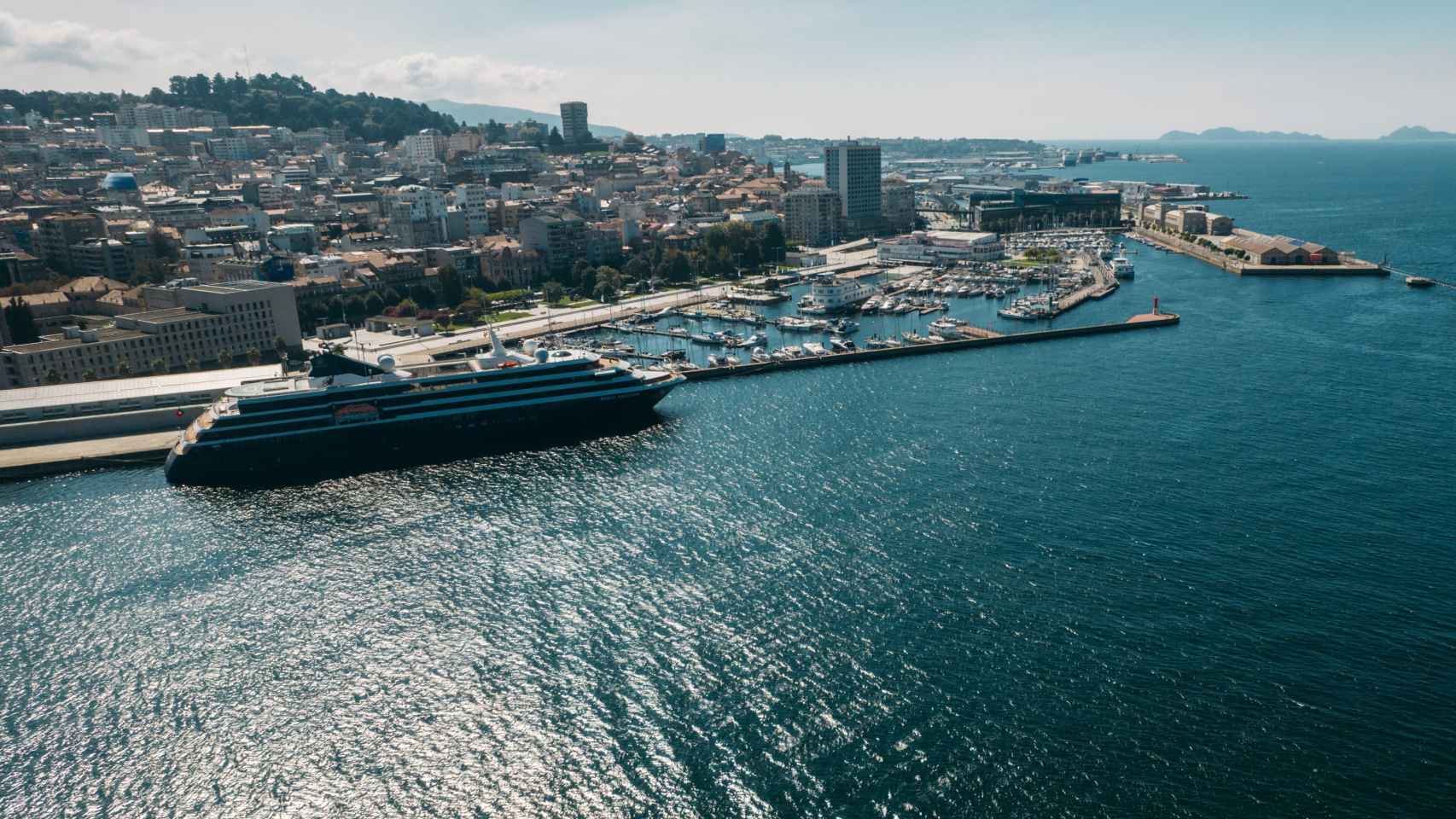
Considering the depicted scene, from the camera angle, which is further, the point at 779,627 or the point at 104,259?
the point at 104,259

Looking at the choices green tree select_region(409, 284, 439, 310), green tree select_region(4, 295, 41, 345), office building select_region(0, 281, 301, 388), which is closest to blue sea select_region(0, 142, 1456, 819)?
office building select_region(0, 281, 301, 388)

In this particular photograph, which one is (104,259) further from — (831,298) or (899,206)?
(899,206)

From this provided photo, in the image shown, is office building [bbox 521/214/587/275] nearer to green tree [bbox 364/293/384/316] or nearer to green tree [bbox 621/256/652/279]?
green tree [bbox 621/256/652/279]

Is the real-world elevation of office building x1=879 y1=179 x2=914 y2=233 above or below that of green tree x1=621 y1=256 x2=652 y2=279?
above

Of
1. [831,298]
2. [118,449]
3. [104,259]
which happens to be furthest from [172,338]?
[831,298]

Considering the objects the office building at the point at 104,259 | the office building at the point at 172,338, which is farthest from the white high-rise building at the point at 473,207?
the office building at the point at 172,338
